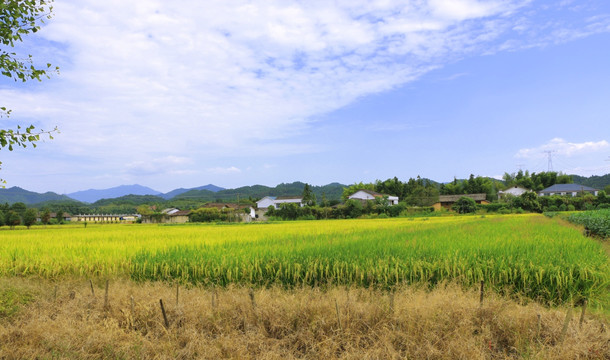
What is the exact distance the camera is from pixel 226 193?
153 m

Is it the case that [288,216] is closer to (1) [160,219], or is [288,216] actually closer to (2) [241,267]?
(1) [160,219]

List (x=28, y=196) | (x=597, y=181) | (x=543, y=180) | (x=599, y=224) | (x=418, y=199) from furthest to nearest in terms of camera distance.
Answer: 1. (x=28, y=196)
2. (x=597, y=181)
3. (x=543, y=180)
4. (x=418, y=199)
5. (x=599, y=224)

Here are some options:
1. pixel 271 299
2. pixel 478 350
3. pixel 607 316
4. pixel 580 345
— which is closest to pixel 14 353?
pixel 271 299

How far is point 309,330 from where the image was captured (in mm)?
4883

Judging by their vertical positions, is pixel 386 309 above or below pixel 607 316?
above

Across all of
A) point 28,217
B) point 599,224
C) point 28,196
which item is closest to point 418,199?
point 599,224

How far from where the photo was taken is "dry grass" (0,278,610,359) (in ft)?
14.6

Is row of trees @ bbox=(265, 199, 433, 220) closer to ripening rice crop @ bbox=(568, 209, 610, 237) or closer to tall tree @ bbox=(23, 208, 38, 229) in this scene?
ripening rice crop @ bbox=(568, 209, 610, 237)

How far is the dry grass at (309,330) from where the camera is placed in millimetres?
4465

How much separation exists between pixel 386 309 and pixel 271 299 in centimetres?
174

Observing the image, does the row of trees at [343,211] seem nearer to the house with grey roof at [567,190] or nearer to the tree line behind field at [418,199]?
the tree line behind field at [418,199]

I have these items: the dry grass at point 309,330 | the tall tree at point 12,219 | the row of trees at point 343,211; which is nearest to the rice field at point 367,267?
the dry grass at point 309,330

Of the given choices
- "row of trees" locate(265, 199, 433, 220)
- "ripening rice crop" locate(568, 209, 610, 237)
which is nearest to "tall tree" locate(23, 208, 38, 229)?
"row of trees" locate(265, 199, 433, 220)

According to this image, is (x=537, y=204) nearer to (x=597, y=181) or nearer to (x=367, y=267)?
(x=367, y=267)
